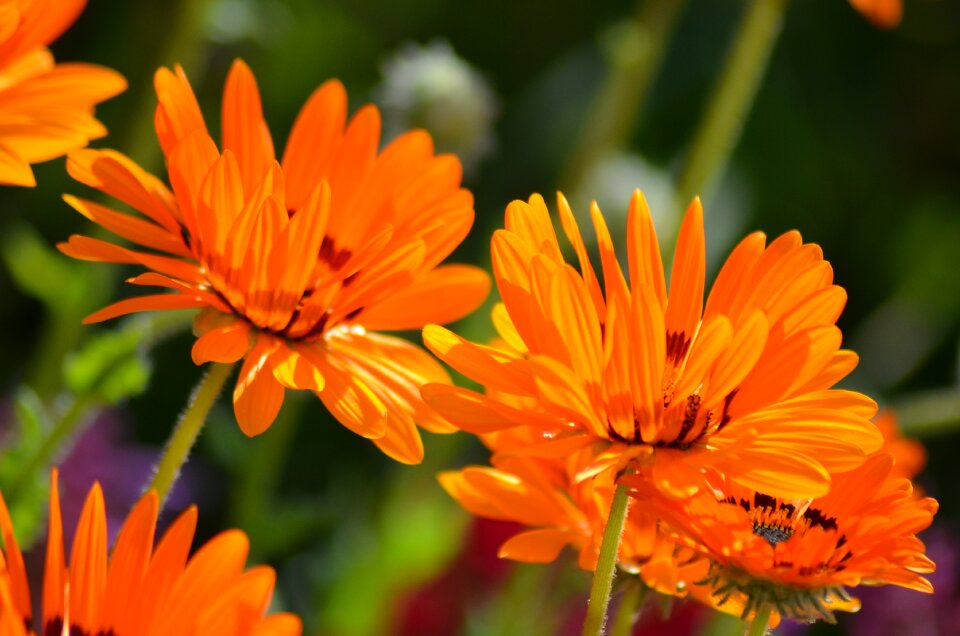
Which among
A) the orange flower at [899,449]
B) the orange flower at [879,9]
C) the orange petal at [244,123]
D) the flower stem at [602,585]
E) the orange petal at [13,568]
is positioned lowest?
the orange petal at [13,568]

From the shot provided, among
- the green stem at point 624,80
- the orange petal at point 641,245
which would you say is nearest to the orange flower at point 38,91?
the orange petal at point 641,245

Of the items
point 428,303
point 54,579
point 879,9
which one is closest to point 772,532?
point 428,303

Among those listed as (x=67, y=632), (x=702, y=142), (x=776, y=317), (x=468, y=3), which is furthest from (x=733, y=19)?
(x=67, y=632)

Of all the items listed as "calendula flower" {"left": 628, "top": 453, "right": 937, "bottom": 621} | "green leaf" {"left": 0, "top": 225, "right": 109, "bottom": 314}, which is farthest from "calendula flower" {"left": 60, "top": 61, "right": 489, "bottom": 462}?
"green leaf" {"left": 0, "top": 225, "right": 109, "bottom": 314}

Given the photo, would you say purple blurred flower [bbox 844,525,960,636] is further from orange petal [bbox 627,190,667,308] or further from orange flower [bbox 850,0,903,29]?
orange petal [bbox 627,190,667,308]

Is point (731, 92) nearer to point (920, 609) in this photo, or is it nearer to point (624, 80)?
point (624, 80)

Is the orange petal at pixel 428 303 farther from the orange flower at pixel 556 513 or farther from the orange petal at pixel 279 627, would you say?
the orange petal at pixel 279 627

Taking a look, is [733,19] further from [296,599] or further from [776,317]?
[776,317]
